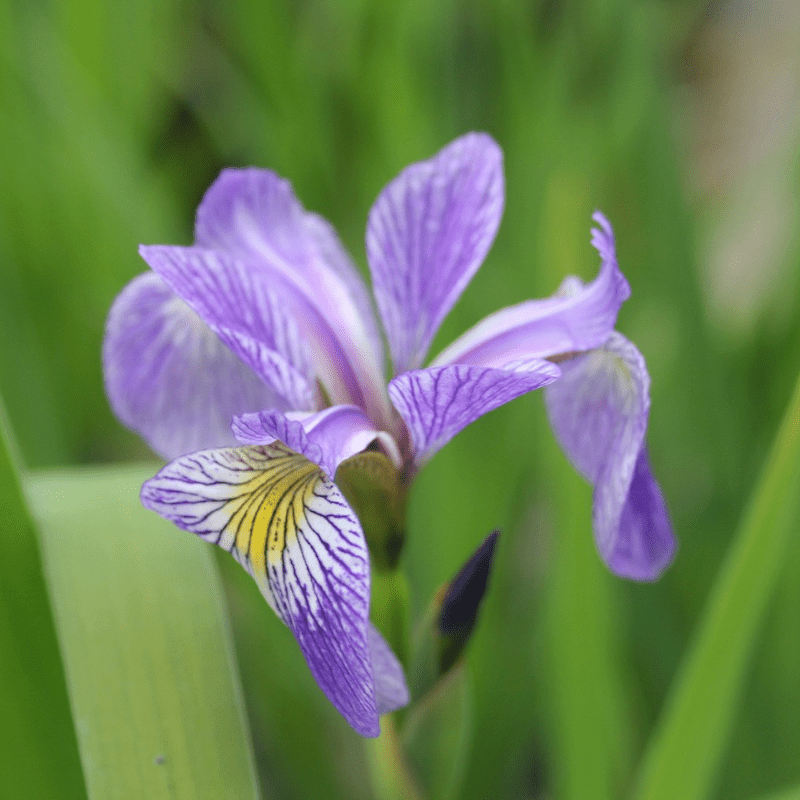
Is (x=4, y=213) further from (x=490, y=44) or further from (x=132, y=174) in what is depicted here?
(x=490, y=44)

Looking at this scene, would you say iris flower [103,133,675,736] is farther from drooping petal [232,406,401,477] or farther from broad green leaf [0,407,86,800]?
broad green leaf [0,407,86,800]

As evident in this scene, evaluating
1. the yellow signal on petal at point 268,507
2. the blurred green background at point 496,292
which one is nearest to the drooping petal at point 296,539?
the yellow signal on petal at point 268,507

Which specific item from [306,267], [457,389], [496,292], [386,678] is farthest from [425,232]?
[496,292]

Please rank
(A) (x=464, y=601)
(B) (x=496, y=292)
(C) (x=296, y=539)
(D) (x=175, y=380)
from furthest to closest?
1. (B) (x=496, y=292)
2. (D) (x=175, y=380)
3. (A) (x=464, y=601)
4. (C) (x=296, y=539)

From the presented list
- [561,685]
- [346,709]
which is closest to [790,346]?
[561,685]

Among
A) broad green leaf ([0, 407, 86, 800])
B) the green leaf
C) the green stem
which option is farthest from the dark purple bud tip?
broad green leaf ([0, 407, 86, 800])

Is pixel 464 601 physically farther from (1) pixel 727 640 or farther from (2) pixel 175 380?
(2) pixel 175 380
